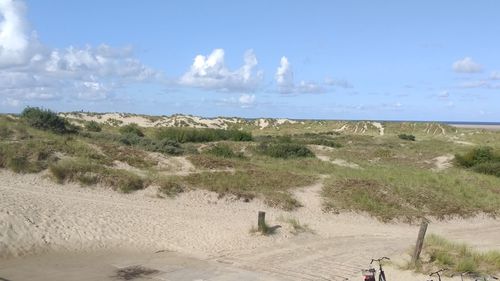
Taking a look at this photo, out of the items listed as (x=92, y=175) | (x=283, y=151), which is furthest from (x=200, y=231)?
(x=283, y=151)

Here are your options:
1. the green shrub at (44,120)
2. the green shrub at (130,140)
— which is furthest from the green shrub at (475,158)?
the green shrub at (44,120)

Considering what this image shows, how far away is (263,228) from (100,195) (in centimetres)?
742

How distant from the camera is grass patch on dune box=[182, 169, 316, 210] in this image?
78.1 ft

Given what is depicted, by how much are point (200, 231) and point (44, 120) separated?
2014cm

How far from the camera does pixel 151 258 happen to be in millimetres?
15312

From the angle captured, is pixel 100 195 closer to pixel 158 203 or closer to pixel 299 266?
pixel 158 203

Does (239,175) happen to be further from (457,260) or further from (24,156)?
(457,260)

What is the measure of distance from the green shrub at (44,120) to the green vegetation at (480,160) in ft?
97.8

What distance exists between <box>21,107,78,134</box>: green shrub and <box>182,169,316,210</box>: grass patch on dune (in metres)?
13.6

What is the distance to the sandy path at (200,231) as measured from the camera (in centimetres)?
1518

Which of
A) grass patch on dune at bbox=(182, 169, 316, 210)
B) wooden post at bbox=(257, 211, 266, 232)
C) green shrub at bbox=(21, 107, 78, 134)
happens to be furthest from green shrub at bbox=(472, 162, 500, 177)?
green shrub at bbox=(21, 107, 78, 134)

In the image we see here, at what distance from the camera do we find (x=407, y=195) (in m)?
26.3

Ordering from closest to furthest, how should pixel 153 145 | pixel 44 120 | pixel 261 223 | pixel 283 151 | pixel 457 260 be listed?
pixel 457 260, pixel 261 223, pixel 153 145, pixel 44 120, pixel 283 151

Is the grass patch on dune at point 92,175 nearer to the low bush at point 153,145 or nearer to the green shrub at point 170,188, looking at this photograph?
the green shrub at point 170,188
